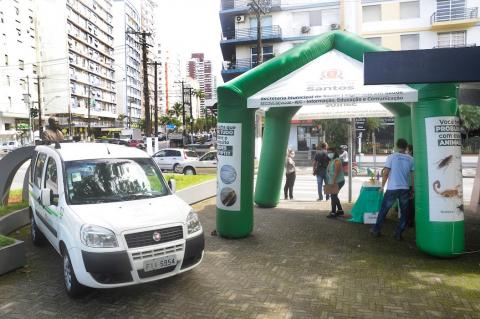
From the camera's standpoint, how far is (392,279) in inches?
225

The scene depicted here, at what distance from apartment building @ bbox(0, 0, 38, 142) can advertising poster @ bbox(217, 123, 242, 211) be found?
56085 mm

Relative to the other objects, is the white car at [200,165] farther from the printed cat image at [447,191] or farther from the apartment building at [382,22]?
the apartment building at [382,22]

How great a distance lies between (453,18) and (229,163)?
33.7 metres

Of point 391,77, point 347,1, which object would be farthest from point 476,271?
point 347,1

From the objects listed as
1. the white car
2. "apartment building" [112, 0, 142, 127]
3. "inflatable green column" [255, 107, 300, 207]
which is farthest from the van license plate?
"apartment building" [112, 0, 142, 127]

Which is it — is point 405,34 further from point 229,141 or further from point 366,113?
point 229,141

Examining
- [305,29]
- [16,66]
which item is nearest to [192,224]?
[305,29]

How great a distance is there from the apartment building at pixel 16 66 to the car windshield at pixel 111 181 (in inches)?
2231

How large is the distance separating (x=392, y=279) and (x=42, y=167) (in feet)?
19.6

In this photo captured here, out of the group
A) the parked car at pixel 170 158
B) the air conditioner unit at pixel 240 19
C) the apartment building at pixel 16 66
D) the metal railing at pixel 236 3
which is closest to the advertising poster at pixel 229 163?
the parked car at pixel 170 158

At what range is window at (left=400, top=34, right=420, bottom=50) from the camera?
34906 mm

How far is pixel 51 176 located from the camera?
6289 mm

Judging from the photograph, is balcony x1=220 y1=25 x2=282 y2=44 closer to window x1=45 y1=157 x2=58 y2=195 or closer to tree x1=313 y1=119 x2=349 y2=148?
tree x1=313 y1=119 x2=349 y2=148

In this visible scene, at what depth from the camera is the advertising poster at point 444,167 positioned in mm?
6344
